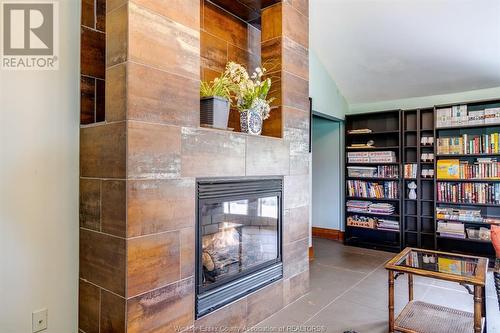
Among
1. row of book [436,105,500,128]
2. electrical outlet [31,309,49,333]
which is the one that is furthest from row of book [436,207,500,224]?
electrical outlet [31,309,49,333]

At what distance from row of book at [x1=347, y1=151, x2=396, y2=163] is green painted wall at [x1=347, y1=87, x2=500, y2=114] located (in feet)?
2.47

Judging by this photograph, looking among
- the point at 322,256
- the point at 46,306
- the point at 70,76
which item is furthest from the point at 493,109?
the point at 46,306

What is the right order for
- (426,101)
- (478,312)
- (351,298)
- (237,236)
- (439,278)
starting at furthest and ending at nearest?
(426,101) → (351,298) → (237,236) → (439,278) → (478,312)

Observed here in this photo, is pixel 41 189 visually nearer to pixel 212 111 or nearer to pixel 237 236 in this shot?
pixel 212 111

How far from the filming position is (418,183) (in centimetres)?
459

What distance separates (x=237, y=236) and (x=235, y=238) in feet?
0.08

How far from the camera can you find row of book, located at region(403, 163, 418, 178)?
4578 millimetres

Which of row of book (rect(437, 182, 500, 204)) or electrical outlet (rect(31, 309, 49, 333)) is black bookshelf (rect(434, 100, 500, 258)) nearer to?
row of book (rect(437, 182, 500, 204))

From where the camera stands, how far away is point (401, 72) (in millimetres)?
4309

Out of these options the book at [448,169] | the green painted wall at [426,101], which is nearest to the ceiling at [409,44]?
the green painted wall at [426,101]

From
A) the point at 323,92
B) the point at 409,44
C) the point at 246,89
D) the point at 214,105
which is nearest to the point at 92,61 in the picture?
the point at 214,105

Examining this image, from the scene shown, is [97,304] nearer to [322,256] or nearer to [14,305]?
[14,305]

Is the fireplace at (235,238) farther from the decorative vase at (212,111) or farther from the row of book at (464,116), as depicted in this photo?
the row of book at (464,116)

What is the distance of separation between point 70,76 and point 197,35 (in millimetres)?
802
